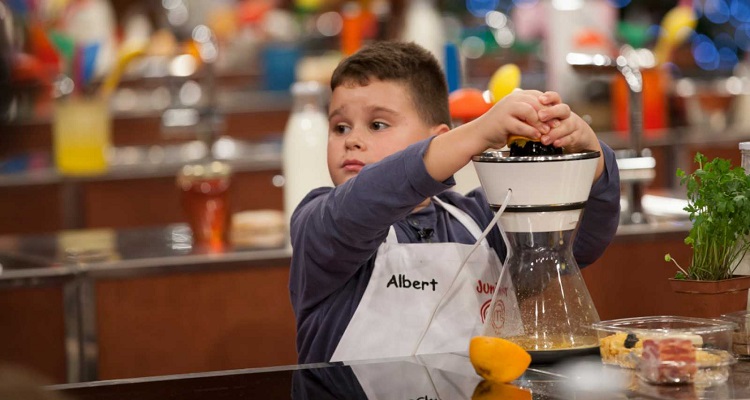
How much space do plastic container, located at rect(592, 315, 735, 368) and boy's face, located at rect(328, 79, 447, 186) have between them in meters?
0.51

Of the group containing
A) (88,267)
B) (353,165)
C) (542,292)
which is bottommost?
(88,267)

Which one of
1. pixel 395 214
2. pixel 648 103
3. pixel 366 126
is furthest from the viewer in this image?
pixel 648 103

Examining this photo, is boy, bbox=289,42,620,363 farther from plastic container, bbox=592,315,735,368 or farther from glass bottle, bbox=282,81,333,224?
glass bottle, bbox=282,81,333,224

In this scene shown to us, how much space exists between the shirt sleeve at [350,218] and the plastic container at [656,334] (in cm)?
26

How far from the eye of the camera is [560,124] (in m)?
1.19

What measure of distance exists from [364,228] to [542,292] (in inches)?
10.1

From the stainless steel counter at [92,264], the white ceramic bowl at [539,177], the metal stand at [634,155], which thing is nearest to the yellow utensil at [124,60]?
the stainless steel counter at [92,264]

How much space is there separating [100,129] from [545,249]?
244 centimetres

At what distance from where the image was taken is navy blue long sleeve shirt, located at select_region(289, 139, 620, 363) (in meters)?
1.27

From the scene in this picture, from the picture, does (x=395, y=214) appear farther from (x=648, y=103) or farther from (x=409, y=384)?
(x=648, y=103)

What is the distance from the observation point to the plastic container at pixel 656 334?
104cm

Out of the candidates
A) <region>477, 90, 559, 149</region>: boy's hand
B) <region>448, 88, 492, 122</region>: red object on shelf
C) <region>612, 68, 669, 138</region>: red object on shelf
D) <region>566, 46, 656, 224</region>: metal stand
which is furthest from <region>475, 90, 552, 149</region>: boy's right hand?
<region>612, 68, 669, 138</region>: red object on shelf

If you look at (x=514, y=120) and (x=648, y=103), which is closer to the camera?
(x=514, y=120)

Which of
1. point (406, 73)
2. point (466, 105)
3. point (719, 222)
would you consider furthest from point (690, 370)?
point (466, 105)
